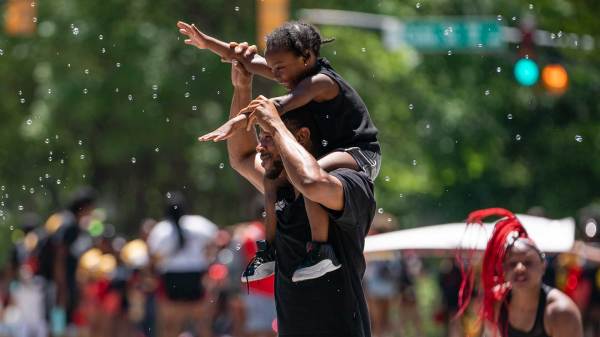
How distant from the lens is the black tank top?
6.18 metres

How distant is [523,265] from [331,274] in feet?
5.50

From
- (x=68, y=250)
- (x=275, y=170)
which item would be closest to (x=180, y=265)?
(x=68, y=250)

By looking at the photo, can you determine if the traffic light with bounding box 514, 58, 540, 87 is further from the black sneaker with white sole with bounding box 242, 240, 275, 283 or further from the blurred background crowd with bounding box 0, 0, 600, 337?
the black sneaker with white sole with bounding box 242, 240, 275, 283

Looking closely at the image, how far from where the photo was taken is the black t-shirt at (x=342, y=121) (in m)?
5.01

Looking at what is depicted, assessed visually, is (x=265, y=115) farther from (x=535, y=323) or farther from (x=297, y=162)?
(x=535, y=323)

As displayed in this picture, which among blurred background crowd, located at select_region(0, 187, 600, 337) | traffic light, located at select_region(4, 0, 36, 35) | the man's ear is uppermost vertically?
traffic light, located at select_region(4, 0, 36, 35)

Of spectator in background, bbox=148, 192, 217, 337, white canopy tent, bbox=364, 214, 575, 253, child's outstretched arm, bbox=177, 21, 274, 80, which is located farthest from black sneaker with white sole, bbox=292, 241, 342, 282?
spectator in background, bbox=148, 192, 217, 337

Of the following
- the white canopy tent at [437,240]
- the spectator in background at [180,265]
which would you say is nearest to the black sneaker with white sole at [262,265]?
the white canopy tent at [437,240]

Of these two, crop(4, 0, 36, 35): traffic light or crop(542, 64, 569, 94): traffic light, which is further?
crop(4, 0, 36, 35): traffic light

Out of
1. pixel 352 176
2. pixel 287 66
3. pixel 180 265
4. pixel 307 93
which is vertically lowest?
pixel 180 265

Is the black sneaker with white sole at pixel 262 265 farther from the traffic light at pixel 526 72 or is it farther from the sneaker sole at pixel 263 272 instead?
the traffic light at pixel 526 72

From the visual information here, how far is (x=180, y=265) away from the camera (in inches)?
511

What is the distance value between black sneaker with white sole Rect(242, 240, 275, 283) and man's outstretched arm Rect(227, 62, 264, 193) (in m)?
0.35

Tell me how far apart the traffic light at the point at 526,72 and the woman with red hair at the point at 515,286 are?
10.1m
